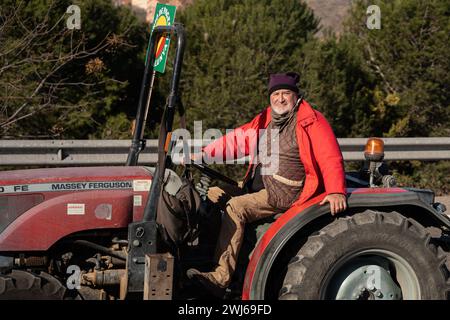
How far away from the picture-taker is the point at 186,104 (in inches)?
490

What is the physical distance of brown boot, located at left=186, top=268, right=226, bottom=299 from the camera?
13.0 feet

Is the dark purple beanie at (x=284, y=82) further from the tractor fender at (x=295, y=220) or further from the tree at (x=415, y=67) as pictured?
the tree at (x=415, y=67)

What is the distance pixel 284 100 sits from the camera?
4.34 m

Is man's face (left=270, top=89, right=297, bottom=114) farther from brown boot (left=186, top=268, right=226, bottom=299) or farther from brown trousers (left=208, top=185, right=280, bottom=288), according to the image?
brown boot (left=186, top=268, right=226, bottom=299)

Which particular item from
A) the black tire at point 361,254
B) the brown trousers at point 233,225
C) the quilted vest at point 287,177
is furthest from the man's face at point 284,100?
the black tire at point 361,254

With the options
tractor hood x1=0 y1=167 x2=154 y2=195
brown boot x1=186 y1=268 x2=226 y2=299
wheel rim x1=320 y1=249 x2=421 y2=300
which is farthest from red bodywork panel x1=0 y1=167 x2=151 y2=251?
wheel rim x1=320 y1=249 x2=421 y2=300

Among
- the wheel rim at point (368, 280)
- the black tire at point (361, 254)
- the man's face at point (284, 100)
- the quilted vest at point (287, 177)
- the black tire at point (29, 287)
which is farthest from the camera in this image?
the man's face at point (284, 100)

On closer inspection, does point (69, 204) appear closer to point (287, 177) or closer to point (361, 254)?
point (287, 177)

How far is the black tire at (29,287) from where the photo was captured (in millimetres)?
3604

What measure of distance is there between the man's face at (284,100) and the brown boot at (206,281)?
3.62 ft

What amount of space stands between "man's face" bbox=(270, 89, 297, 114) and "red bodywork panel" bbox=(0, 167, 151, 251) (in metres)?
0.90
